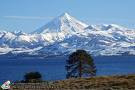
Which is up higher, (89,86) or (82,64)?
(82,64)

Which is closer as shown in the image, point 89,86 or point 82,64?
point 89,86

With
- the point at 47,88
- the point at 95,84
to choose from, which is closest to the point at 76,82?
the point at 95,84

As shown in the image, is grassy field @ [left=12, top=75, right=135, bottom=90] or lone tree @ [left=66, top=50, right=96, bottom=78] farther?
lone tree @ [left=66, top=50, right=96, bottom=78]

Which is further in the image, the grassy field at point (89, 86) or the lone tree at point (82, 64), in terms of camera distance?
the lone tree at point (82, 64)

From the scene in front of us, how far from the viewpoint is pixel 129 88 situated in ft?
149

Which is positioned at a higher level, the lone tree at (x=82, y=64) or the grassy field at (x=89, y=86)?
the lone tree at (x=82, y=64)

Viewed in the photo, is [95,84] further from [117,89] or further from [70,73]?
[70,73]

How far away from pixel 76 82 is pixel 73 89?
857cm

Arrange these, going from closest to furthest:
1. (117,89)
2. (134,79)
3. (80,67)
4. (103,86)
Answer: (117,89)
(103,86)
(134,79)
(80,67)

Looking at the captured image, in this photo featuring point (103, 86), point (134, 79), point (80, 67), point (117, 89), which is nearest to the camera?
point (117, 89)

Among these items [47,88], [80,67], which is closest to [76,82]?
[47,88]

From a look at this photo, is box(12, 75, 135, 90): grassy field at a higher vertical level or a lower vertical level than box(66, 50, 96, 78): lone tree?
lower

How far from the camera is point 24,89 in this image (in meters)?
45.8

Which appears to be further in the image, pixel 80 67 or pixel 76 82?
pixel 80 67
